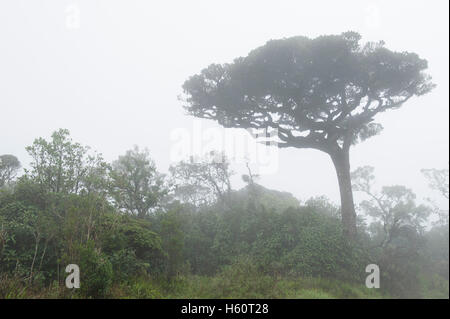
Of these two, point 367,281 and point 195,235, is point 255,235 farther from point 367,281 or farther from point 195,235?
point 367,281

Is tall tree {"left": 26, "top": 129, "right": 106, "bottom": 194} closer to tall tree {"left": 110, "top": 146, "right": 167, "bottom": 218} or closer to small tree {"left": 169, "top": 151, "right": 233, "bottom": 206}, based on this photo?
tall tree {"left": 110, "top": 146, "right": 167, "bottom": 218}

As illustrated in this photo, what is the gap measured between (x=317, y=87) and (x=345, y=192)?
6.16m

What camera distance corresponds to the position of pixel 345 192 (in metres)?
11.6

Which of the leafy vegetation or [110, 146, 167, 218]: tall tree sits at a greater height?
[110, 146, 167, 218]: tall tree

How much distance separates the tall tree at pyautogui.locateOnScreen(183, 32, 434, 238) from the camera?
11758mm

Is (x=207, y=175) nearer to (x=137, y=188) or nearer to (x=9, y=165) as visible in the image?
(x=137, y=188)

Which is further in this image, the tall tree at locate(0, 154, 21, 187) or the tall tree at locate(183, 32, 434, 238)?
the tall tree at locate(0, 154, 21, 187)

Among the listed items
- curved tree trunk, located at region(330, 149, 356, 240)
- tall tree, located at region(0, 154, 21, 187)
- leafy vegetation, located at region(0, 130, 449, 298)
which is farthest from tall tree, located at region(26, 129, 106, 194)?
tall tree, located at region(0, 154, 21, 187)

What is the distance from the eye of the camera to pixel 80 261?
5801mm

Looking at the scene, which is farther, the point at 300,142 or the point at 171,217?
the point at 300,142

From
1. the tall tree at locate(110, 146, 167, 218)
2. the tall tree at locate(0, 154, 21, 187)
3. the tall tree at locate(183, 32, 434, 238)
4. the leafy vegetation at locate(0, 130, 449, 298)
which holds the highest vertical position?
the tall tree at locate(183, 32, 434, 238)

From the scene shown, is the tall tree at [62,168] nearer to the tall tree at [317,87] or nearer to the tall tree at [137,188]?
the tall tree at [137,188]

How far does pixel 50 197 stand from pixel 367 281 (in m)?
13.1
